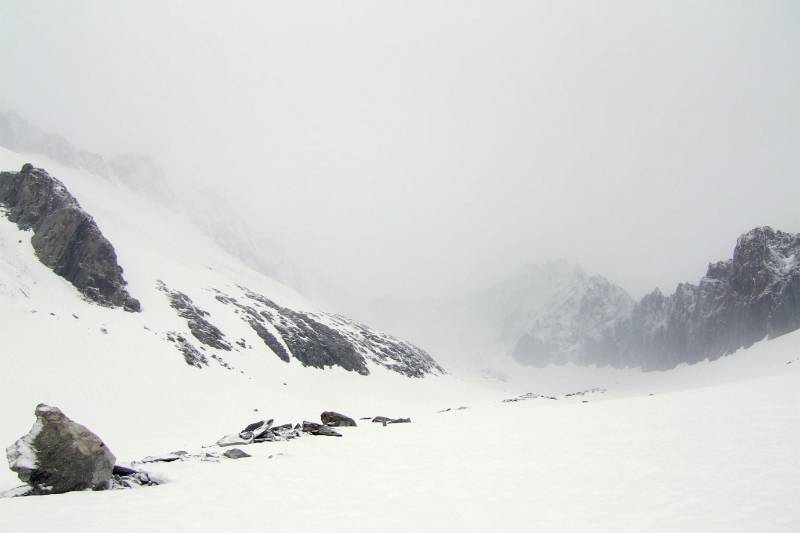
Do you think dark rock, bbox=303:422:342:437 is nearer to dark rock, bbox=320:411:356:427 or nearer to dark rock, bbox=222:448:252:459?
dark rock, bbox=320:411:356:427

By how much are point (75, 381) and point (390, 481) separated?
2852 cm

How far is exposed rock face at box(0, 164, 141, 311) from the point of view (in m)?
45.5

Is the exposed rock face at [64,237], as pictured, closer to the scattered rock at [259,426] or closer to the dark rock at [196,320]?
the dark rock at [196,320]

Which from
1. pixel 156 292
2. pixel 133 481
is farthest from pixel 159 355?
pixel 133 481

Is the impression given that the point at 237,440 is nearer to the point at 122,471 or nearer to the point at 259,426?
the point at 259,426

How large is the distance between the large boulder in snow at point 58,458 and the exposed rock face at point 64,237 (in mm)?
38696

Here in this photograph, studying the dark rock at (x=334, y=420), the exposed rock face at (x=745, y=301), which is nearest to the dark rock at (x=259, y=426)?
the dark rock at (x=334, y=420)

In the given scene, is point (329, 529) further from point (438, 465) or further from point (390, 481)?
point (438, 465)

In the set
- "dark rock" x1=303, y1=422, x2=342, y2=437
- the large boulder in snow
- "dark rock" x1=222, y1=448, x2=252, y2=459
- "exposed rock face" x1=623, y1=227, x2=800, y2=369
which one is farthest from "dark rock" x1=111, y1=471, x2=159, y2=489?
"exposed rock face" x1=623, y1=227, x2=800, y2=369

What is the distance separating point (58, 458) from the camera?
11570mm

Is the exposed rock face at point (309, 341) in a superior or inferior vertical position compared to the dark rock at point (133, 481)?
superior

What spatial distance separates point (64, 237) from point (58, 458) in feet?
148

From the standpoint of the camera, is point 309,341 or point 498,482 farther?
point 309,341

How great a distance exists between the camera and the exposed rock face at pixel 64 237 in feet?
149
